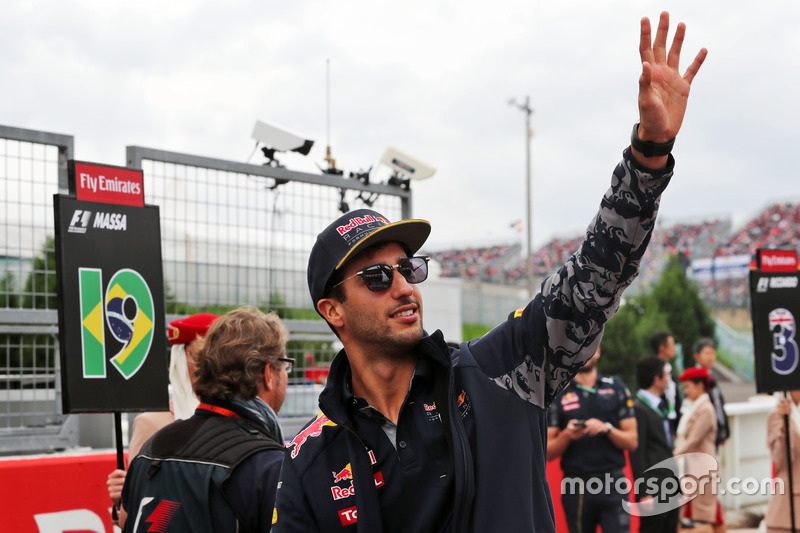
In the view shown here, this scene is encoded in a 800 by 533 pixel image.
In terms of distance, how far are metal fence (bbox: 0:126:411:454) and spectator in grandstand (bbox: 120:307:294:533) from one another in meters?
1.82

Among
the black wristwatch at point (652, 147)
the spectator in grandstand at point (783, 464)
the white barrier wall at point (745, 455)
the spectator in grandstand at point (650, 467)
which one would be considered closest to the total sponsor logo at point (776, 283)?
the spectator in grandstand at point (783, 464)

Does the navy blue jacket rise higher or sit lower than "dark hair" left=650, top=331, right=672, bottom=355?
higher

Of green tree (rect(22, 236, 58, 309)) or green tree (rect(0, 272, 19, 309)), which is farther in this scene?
green tree (rect(22, 236, 58, 309))

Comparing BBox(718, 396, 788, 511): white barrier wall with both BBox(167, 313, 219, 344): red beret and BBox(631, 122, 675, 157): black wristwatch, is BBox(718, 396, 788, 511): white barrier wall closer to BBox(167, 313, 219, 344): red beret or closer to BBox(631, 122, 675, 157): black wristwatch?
BBox(167, 313, 219, 344): red beret

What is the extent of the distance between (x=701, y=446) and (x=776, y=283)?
7.36ft

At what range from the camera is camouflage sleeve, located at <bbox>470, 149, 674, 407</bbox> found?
1.94m

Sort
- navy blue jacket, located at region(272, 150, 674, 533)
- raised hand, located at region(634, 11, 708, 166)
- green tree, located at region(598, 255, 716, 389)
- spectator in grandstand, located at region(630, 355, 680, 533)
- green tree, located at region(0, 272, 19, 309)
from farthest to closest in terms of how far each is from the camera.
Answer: green tree, located at region(598, 255, 716, 389) < spectator in grandstand, located at region(630, 355, 680, 533) < green tree, located at region(0, 272, 19, 309) < navy blue jacket, located at region(272, 150, 674, 533) < raised hand, located at region(634, 11, 708, 166)

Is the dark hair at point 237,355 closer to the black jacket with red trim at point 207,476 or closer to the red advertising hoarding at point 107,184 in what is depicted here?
the black jacket with red trim at point 207,476

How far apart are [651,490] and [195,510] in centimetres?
591

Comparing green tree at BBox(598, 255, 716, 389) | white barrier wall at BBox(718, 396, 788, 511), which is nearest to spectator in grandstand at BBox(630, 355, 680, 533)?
white barrier wall at BBox(718, 396, 788, 511)

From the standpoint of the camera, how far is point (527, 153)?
41594 millimetres

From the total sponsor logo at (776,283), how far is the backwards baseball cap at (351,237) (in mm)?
5645

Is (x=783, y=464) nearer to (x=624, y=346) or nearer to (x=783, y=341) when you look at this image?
(x=783, y=341)

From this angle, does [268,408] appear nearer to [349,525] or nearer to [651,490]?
[349,525]
